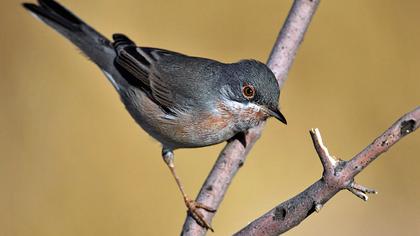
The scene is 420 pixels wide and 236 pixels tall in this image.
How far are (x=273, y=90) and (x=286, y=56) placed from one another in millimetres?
336

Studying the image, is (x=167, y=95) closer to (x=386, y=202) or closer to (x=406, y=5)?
(x=386, y=202)

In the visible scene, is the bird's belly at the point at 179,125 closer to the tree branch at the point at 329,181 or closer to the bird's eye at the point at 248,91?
the bird's eye at the point at 248,91

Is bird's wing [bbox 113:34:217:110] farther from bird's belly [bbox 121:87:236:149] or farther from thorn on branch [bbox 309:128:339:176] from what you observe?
thorn on branch [bbox 309:128:339:176]

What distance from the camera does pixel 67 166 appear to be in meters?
5.68

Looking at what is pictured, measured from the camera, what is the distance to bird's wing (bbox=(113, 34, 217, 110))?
4375 mm

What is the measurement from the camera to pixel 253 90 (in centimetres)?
398

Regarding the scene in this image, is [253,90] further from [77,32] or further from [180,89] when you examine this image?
[77,32]

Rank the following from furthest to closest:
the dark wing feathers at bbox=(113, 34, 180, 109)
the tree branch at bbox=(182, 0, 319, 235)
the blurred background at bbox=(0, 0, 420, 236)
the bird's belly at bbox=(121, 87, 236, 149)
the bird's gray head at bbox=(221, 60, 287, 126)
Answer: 1. the blurred background at bbox=(0, 0, 420, 236)
2. the dark wing feathers at bbox=(113, 34, 180, 109)
3. the bird's belly at bbox=(121, 87, 236, 149)
4. the tree branch at bbox=(182, 0, 319, 235)
5. the bird's gray head at bbox=(221, 60, 287, 126)

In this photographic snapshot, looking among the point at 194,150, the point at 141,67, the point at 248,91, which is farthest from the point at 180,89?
the point at 194,150

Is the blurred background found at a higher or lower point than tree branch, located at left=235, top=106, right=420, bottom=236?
higher

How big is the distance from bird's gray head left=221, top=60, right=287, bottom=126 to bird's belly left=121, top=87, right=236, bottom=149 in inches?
6.3

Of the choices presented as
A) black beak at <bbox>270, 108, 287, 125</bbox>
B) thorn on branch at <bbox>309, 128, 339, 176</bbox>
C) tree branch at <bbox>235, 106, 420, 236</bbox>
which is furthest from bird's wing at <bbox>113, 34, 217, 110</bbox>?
thorn on branch at <bbox>309, 128, 339, 176</bbox>

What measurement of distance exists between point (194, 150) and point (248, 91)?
1.92 metres

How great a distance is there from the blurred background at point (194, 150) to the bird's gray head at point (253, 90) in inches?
66.4
